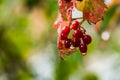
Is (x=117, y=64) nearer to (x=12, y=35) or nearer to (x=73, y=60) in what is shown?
(x=73, y=60)

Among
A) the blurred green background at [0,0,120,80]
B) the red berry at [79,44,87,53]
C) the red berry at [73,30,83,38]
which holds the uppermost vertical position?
the red berry at [73,30,83,38]

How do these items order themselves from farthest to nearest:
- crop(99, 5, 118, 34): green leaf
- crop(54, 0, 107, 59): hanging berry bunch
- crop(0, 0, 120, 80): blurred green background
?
crop(0, 0, 120, 80): blurred green background < crop(99, 5, 118, 34): green leaf < crop(54, 0, 107, 59): hanging berry bunch

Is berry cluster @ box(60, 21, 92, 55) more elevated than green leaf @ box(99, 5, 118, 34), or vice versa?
berry cluster @ box(60, 21, 92, 55)

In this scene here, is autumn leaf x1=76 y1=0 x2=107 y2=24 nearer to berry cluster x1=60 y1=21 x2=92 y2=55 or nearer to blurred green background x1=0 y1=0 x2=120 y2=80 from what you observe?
berry cluster x1=60 y1=21 x2=92 y2=55

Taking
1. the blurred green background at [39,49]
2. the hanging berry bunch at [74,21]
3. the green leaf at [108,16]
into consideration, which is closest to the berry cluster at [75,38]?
the hanging berry bunch at [74,21]

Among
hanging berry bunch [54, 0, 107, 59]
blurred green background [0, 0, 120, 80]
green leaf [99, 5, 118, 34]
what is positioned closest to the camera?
hanging berry bunch [54, 0, 107, 59]

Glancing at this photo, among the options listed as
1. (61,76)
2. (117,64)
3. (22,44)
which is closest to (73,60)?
(61,76)

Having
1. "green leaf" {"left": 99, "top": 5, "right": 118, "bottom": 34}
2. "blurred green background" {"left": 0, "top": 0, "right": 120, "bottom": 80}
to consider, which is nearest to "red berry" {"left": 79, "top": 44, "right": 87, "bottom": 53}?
"green leaf" {"left": 99, "top": 5, "right": 118, "bottom": 34}
